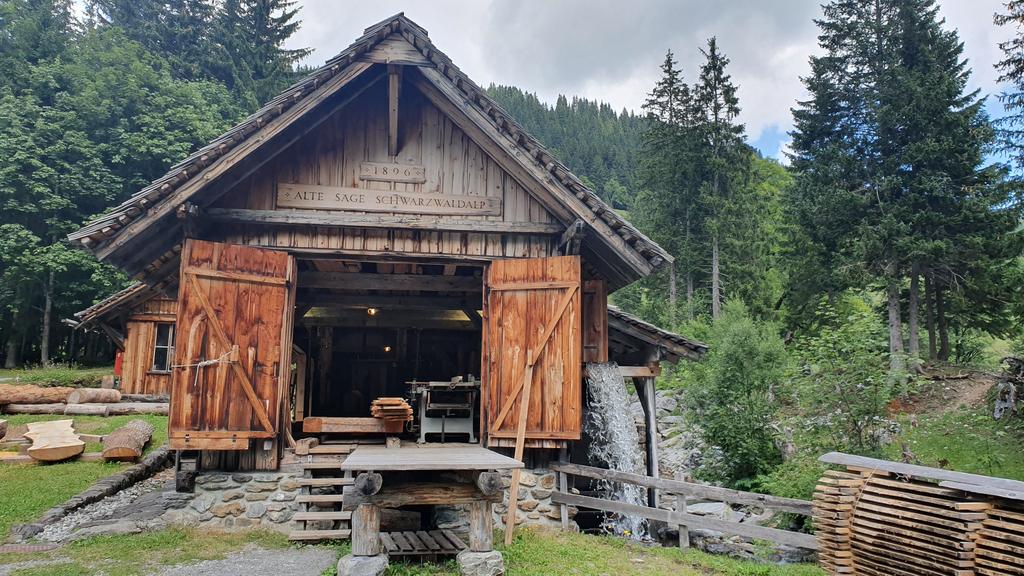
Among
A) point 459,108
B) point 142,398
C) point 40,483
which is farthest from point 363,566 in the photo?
point 142,398

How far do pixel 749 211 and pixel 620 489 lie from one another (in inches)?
860

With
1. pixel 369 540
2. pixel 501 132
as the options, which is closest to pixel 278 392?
pixel 369 540

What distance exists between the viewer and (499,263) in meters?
8.95

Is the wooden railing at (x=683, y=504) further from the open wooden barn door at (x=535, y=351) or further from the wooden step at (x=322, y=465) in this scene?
the wooden step at (x=322, y=465)

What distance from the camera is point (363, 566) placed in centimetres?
577

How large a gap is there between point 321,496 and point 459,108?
5434 mm

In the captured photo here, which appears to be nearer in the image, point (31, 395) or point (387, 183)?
point (387, 183)

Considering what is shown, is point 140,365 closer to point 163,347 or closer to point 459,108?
point 163,347

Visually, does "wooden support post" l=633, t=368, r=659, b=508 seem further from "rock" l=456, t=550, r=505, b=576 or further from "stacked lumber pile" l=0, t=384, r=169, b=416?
"stacked lumber pile" l=0, t=384, r=169, b=416

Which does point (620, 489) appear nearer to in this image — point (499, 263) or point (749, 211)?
point (499, 263)

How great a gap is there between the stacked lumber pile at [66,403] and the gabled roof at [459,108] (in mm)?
10598

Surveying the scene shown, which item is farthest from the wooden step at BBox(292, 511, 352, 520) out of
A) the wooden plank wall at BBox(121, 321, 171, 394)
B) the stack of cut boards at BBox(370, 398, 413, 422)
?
the wooden plank wall at BBox(121, 321, 171, 394)

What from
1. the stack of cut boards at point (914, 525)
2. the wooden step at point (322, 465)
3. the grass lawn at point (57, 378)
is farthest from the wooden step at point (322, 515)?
the grass lawn at point (57, 378)

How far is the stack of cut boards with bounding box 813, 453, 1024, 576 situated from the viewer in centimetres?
395
